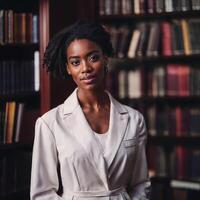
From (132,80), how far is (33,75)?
0.84m

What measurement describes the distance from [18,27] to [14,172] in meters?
0.87

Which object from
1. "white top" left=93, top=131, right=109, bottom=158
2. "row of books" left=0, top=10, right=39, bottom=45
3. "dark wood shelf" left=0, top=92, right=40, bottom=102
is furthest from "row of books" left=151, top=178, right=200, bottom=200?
"white top" left=93, top=131, right=109, bottom=158

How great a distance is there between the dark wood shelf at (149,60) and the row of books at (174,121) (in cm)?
35

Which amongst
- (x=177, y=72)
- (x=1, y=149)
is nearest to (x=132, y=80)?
(x=177, y=72)

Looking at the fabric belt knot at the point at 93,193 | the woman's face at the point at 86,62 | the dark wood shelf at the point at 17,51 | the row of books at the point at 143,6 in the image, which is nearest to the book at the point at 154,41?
the row of books at the point at 143,6

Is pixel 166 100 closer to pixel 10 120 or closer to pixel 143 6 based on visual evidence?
pixel 143 6

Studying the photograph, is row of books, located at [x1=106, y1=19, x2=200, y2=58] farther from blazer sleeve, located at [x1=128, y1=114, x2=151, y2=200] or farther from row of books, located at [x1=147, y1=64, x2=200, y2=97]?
blazer sleeve, located at [x1=128, y1=114, x2=151, y2=200]

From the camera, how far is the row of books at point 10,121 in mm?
2291

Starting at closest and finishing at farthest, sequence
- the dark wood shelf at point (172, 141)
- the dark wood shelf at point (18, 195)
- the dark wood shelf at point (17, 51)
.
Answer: the dark wood shelf at point (18, 195)
the dark wood shelf at point (17, 51)
the dark wood shelf at point (172, 141)

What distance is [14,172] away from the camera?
2.34m

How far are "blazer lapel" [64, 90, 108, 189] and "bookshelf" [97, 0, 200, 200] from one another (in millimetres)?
1477

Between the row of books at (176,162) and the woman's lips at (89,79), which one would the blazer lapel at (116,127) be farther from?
the row of books at (176,162)

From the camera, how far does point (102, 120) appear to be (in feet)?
5.06

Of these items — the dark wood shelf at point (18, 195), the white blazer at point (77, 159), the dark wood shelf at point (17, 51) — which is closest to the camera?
the white blazer at point (77, 159)
